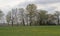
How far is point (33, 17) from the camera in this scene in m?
82.6

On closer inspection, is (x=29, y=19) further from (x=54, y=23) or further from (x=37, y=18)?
(x=54, y=23)

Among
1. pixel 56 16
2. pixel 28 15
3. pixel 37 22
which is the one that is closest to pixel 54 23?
pixel 56 16

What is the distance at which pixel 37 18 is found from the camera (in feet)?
276

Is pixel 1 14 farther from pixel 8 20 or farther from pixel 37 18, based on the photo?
pixel 37 18

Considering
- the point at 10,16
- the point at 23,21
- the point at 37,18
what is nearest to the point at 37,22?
the point at 37,18

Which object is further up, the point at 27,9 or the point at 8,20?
the point at 27,9

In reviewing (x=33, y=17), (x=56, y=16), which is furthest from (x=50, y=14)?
(x=33, y=17)

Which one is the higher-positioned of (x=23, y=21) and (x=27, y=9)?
(x=27, y=9)

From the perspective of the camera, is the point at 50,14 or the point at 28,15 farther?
the point at 50,14

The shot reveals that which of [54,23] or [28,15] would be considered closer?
[28,15]

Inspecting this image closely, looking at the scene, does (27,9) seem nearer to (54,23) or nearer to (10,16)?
(10,16)

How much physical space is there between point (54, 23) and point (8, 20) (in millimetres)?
24718

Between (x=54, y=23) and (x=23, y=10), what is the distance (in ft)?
59.6

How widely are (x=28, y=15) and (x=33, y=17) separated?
3449 mm
